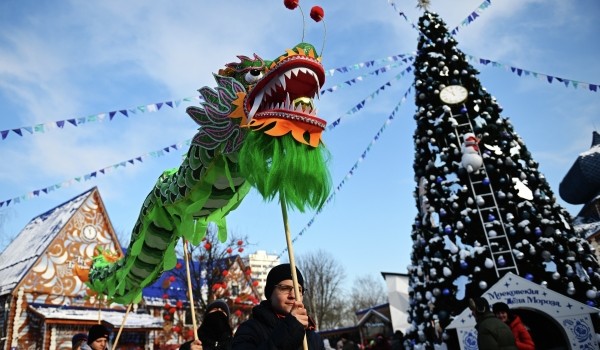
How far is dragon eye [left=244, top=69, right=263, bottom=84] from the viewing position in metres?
3.07

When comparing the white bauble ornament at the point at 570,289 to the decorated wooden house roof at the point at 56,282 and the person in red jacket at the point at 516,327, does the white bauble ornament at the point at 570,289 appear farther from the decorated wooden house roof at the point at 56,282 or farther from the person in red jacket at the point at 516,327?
the decorated wooden house roof at the point at 56,282

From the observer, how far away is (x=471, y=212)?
7.85m

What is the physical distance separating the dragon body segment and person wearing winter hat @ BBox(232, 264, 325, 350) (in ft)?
1.83

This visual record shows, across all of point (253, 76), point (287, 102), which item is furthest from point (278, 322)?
point (253, 76)

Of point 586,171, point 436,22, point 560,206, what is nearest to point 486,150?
point 560,206

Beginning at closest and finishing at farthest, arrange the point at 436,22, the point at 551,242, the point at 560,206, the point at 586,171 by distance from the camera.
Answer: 1. the point at 551,242
2. the point at 560,206
3. the point at 436,22
4. the point at 586,171

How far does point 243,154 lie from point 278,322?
120cm

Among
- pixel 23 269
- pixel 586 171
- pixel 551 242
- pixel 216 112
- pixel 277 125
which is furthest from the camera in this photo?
pixel 586 171

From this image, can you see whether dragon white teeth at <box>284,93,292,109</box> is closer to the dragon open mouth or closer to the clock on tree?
the dragon open mouth

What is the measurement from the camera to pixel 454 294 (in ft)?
24.9

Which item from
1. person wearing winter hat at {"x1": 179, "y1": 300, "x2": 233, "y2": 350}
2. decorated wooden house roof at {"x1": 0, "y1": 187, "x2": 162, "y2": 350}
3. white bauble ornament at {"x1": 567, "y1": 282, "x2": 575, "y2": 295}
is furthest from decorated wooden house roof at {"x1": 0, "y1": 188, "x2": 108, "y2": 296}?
white bauble ornament at {"x1": 567, "y1": 282, "x2": 575, "y2": 295}

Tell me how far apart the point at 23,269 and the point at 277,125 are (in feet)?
41.1

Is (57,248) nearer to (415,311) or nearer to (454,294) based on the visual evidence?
(415,311)

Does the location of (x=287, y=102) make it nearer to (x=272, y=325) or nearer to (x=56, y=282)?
(x=272, y=325)
